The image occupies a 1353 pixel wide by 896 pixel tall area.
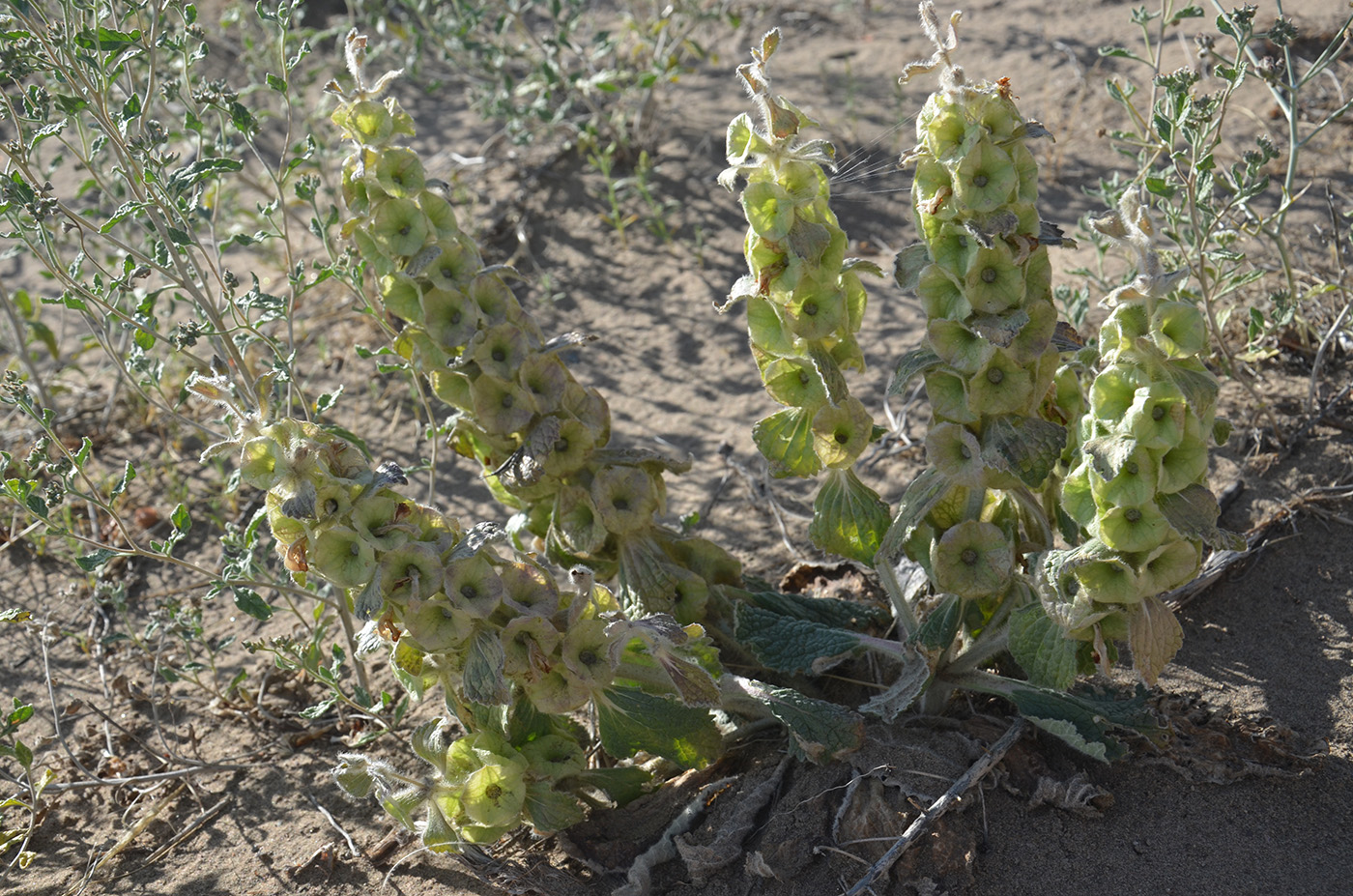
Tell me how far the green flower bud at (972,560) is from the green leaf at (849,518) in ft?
0.67

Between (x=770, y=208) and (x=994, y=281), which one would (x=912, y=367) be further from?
(x=770, y=208)

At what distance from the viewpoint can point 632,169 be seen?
4.44 m

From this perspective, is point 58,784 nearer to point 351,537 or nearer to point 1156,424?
point 351,537

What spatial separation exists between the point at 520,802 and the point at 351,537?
60 centimetres

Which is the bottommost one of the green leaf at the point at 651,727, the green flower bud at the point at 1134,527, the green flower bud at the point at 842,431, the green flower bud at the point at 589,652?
the green leaf at the point at 651,727

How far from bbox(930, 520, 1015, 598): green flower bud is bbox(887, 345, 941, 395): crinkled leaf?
11.3 inches

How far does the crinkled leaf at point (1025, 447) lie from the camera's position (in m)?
1.86

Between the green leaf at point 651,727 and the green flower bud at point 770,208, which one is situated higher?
the green flower bud at point 770,208

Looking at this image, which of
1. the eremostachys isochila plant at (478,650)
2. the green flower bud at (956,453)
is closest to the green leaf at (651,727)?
the eremostachys isochila plant at (478,650)

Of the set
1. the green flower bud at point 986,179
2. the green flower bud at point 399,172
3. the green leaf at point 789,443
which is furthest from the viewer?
the green leaf at point 789,443

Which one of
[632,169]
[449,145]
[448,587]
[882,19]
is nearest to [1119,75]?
[882,19]

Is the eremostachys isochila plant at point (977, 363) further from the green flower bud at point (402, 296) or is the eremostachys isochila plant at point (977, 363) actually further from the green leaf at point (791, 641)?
the green flower bud at point (402, 296)

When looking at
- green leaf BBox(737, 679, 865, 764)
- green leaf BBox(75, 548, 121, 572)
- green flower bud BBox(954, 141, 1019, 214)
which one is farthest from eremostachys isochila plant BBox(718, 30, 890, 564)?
green leaf BBox(75, 548, 121, 572)

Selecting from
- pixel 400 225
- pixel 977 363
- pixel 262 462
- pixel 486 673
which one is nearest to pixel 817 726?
pixel 486 673
